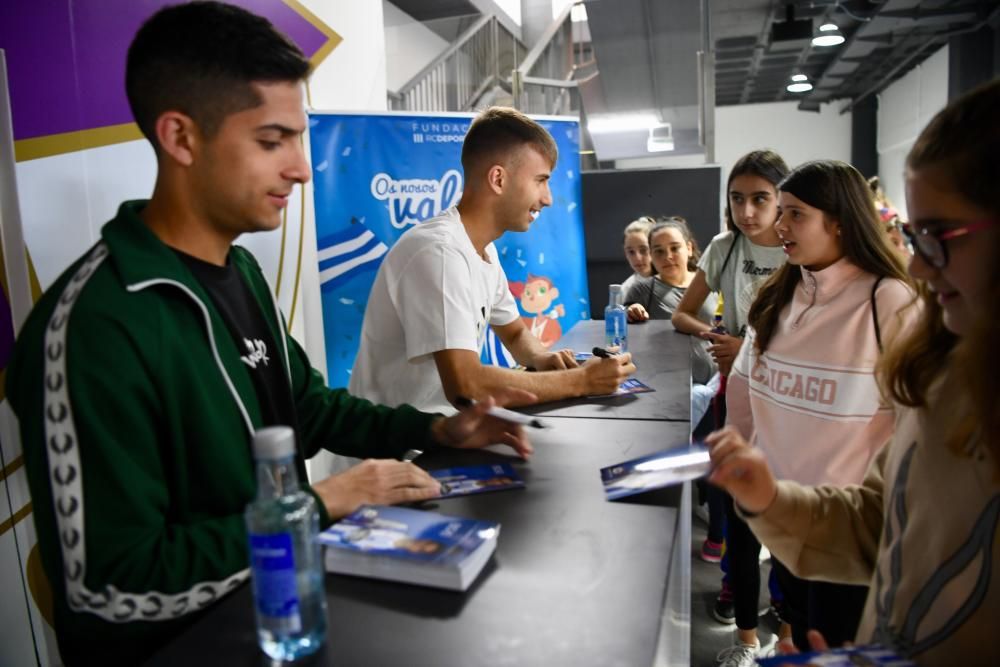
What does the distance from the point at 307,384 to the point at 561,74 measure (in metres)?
7.52

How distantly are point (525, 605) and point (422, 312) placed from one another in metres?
1.12

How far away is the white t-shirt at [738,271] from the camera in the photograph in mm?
2945

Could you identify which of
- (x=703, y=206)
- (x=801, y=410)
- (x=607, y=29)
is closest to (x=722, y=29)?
(x=607, y=29)

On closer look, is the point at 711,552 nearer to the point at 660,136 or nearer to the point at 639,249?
the point at 639,249

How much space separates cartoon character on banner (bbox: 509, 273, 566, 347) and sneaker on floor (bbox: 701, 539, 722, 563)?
5.64 feet

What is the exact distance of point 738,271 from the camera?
9.97 feet

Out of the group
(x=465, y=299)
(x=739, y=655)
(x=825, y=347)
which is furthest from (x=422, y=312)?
(x=739, y=655)

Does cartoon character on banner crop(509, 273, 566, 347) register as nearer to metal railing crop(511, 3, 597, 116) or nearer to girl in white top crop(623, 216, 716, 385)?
girl in white top crop(623, 216, 716, 385)

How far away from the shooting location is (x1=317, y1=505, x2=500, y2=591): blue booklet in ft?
3.23

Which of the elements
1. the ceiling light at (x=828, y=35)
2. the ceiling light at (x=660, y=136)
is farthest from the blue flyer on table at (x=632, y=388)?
the ceiling light at (x=660, y=136)

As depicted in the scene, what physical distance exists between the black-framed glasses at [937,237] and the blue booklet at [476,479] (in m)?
0.79

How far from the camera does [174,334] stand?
1100mm

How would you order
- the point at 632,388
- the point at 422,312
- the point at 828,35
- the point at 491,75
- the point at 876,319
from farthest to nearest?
1. the point at 491,75
2. the point at 828,35
3. the point at 632,388
4. the point at 422,312
5. the point at 876,319

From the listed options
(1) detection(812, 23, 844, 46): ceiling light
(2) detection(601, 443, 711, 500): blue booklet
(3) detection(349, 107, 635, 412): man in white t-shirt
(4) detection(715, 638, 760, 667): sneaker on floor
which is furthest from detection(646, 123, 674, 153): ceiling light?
(2) detection(601, 443, 711, 500): blue booklet
